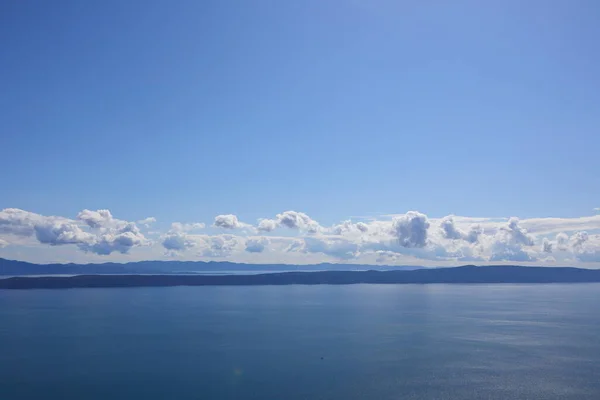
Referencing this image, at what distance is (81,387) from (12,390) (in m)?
7.13

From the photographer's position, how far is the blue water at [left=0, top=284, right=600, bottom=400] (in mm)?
50469

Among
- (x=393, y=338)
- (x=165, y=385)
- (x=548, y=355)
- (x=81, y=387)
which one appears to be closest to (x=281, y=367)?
(x=165, y=385)

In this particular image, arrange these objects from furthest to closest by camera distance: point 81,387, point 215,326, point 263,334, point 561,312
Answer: point 561,312, point 215,326, point 263,334, point 81,387

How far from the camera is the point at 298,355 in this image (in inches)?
2699

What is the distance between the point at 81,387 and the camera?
51.3m

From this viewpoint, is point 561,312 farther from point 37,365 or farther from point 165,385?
point 37,365

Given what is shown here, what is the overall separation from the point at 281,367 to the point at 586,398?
115ft

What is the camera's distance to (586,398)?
155 feet

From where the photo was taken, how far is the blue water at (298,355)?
50469 millimetres

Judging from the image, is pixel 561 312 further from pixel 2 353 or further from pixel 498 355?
pixel 2 353

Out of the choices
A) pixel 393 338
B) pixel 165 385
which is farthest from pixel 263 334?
pixel 165 385

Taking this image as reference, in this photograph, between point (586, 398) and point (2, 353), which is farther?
point (2, 353)

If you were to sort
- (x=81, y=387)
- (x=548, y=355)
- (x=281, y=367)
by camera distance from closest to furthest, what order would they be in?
(x=81, y=387)
(x=281, y=367)
(x=548, y=355)

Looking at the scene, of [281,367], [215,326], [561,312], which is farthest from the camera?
[561,312]
